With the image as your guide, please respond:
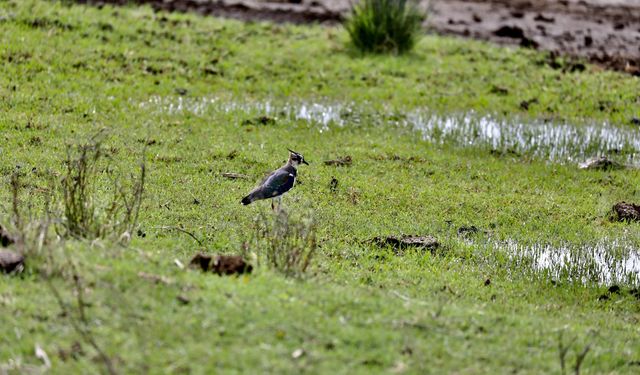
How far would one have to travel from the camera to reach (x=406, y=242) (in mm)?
10359

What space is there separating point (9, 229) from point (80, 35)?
363 inches

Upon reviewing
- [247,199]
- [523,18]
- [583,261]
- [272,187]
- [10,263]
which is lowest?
[583,261]

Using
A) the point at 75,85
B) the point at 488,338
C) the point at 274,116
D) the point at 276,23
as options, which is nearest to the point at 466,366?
the point at 488,338

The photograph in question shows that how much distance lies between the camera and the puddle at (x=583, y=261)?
33.1ft

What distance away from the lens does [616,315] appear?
911 centimetres

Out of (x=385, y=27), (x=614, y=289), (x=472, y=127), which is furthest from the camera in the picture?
(x=385, y=27)

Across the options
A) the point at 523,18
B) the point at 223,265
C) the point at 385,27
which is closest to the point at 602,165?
the point at 385,27

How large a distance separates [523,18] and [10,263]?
15.8 metres

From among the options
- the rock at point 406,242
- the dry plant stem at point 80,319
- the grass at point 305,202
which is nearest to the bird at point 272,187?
the grass at point 305,202

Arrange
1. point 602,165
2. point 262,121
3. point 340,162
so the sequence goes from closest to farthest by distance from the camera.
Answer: point 340,162 < point 602,165 < point 262,121

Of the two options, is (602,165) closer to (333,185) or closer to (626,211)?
(626,211)

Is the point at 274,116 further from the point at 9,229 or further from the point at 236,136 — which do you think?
the point at 9,229

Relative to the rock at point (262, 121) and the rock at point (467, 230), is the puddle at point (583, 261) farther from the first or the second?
the rock at point (262, 121)

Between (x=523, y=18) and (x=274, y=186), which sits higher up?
(x=274, y=186)
